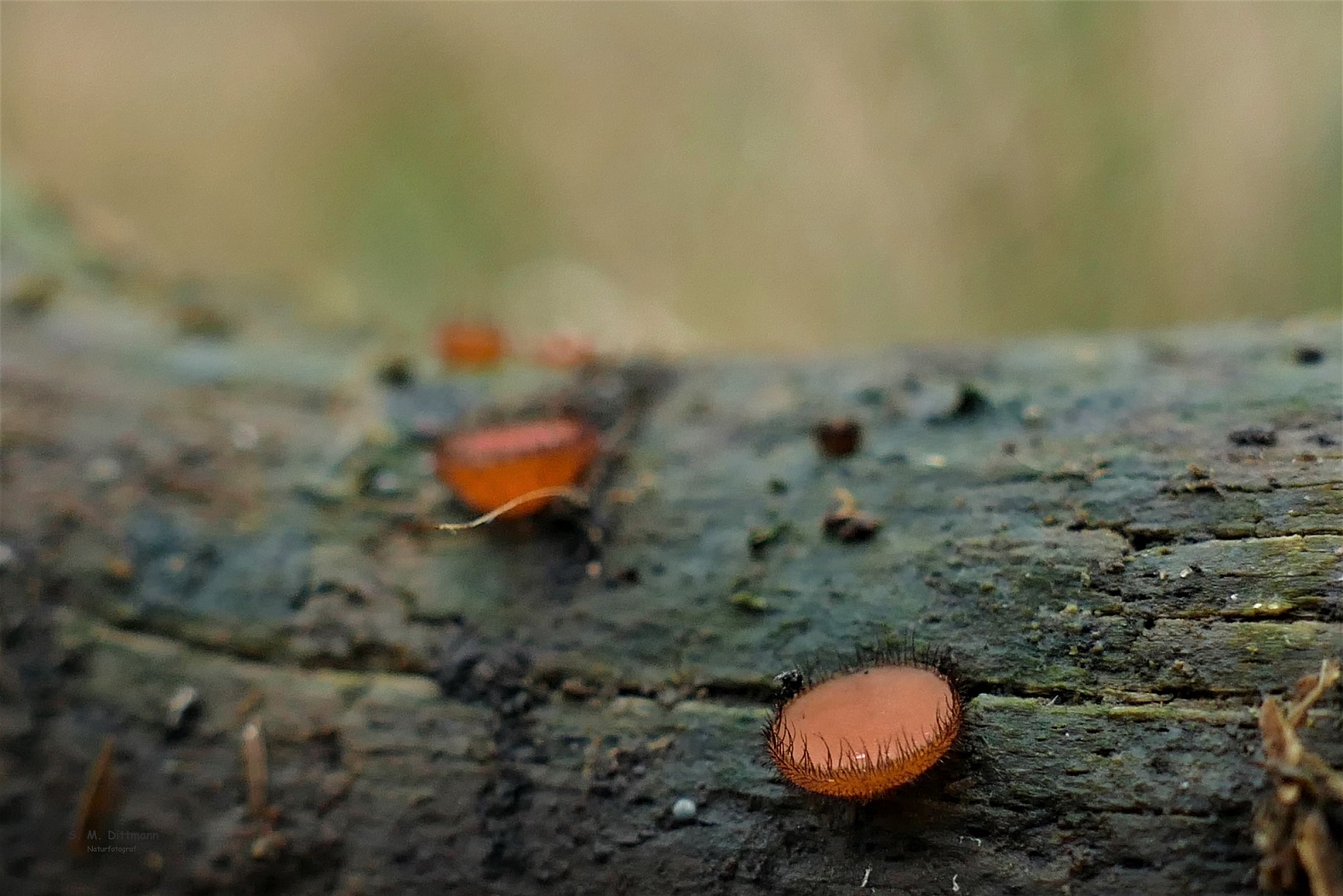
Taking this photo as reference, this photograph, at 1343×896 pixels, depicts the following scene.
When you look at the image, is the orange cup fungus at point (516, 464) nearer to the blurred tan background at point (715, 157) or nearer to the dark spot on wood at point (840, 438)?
the dark spot on wood at point (840, 438)

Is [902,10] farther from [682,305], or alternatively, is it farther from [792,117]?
[682,305]

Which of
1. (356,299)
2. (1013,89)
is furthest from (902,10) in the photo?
(356,299)

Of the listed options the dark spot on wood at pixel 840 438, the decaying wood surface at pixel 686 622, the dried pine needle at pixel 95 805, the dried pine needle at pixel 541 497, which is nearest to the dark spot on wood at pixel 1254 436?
the decaying wood surface at pixel 686 622

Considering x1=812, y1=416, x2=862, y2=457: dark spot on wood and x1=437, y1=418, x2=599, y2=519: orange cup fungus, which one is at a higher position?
x1=812, y1=416, x2=862, y2=457: dark spot on wood

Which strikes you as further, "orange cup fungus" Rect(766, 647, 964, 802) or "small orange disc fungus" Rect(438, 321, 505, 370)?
"small orange disc fungus" Rect(438, 321, 505, 370)

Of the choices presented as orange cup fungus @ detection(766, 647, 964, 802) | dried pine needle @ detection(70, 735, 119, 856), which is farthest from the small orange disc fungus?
orange cup fungus @ detection(766, 647, 964, 802)

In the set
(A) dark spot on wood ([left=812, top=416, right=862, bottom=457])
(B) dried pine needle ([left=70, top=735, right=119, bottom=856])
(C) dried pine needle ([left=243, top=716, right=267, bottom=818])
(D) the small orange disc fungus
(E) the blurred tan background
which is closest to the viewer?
(C) dried pine needle ([left=243, top=716, right=267, bottom=818])

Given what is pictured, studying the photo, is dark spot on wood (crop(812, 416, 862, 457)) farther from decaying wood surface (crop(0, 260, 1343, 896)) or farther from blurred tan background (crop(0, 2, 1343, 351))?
blurred tan background (crop(0, 2, 1343, 351))
